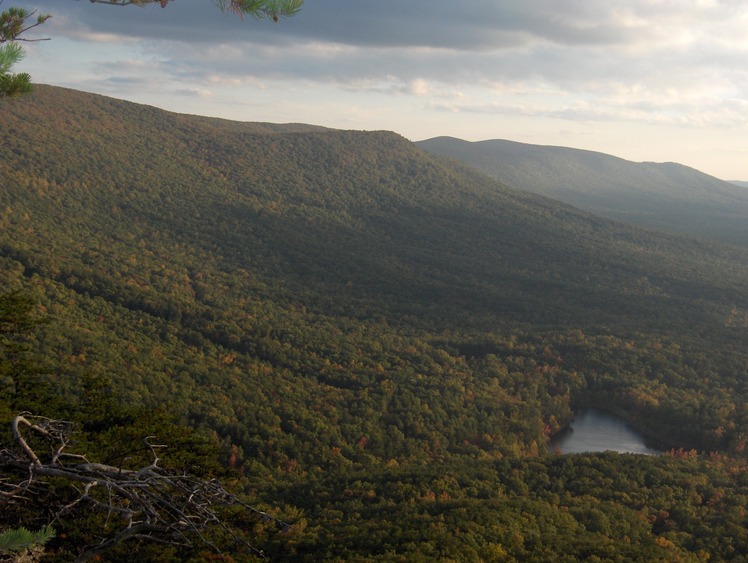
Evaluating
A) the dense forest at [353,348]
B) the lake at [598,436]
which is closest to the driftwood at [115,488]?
A: the dense forest at [353,348]

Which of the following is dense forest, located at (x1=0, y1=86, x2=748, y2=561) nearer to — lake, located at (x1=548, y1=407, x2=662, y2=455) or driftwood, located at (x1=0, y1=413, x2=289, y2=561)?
driftwood, located at (x1=0, y1=413, x2=289, y2=561)

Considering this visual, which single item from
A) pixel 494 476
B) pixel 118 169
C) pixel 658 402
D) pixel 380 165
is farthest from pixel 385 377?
pixel 380 165

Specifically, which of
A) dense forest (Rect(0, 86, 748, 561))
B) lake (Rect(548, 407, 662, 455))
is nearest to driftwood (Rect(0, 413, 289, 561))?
dense forest (Rect(0, 86, 748, 561))

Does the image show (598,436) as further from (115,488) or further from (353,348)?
(115,488)

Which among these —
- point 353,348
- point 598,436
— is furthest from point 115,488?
point 598,436

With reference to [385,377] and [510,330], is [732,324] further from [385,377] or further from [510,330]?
[385,377]
